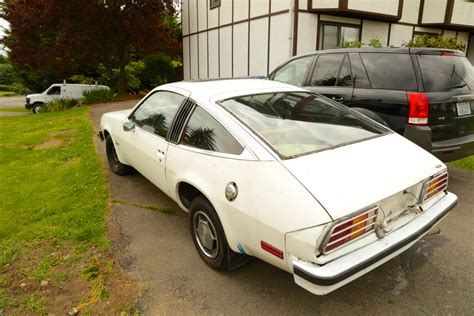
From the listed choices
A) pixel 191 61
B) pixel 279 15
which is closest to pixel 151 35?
pixel 191 61

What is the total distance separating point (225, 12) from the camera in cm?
1469

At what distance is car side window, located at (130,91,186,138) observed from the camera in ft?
Result: 11.2

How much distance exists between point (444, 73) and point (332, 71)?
1458mm

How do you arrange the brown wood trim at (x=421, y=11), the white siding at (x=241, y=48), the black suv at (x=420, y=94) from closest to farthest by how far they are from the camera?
the black suv at (x=420, y=94) → the white siding at (x=241, y=48) → the brown wood trim at (x=421, y=11)

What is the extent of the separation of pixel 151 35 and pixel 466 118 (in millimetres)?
16280

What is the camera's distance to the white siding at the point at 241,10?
43.8ft

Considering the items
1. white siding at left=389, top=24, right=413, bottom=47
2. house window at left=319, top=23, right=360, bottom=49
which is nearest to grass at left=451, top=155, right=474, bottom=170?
house window at left=319, top=23, right=360, bottom=49

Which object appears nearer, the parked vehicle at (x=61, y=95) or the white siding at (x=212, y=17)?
the white siding at (x=212, y=17)

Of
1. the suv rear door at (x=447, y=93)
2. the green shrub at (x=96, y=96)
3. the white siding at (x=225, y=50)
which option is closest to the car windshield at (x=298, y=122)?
the suv rear door at (x=447, y=93)

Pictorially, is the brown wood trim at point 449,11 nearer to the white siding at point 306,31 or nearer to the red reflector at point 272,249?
the white siding at point 306,31

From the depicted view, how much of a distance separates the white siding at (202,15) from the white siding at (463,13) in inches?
426

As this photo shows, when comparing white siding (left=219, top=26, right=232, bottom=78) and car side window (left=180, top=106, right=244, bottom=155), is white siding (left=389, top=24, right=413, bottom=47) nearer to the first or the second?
white siding (left=219, top=26, right=232, bottom=78)

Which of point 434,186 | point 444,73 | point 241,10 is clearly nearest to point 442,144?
point 444,73

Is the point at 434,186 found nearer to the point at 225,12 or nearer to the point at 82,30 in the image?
the point at 225,12
